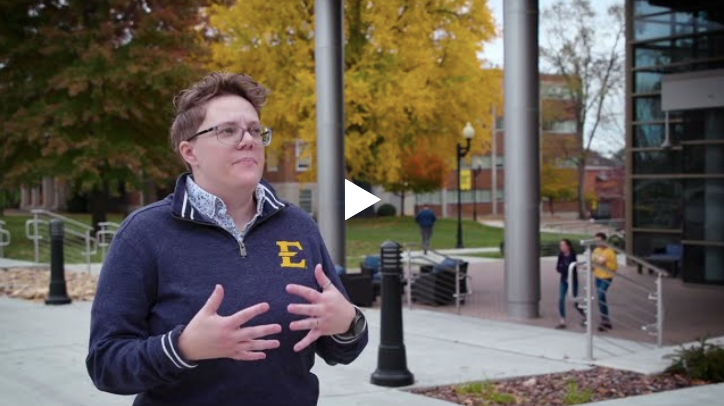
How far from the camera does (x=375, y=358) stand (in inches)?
416

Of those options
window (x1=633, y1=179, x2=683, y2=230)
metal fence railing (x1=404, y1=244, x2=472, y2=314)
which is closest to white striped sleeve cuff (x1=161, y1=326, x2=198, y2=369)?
metal fence railing (x1=404, y1=244, x2=472, y2=314)

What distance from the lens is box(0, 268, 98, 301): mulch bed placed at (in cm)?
1636

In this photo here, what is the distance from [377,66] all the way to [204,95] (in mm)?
27772

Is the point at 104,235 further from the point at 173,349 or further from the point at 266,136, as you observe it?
the point at 173,349

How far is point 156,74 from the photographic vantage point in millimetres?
29047

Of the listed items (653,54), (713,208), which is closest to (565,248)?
(713,208)

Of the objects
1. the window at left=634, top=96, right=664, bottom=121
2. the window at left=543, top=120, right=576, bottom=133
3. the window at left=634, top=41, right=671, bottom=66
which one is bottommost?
the window at left=634, top=96, right=664, bottom=121

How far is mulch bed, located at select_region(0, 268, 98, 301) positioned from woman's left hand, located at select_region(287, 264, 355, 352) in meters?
14.3

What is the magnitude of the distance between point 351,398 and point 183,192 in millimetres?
5709

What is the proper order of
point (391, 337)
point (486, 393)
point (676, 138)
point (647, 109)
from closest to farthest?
point (486, 393)
point (391, 337)
point (676, 138)
point (647, 109)

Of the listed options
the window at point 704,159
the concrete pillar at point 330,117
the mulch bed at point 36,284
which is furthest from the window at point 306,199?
the concrete pillar at point 330,117

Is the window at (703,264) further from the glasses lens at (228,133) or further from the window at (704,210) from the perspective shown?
the glasses lens at (228,133)

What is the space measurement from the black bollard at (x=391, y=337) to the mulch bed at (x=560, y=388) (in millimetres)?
291

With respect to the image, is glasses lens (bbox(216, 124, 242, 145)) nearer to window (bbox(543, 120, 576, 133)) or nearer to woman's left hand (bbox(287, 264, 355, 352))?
woman's left hand (bbox(287, 264, 355, 352))
